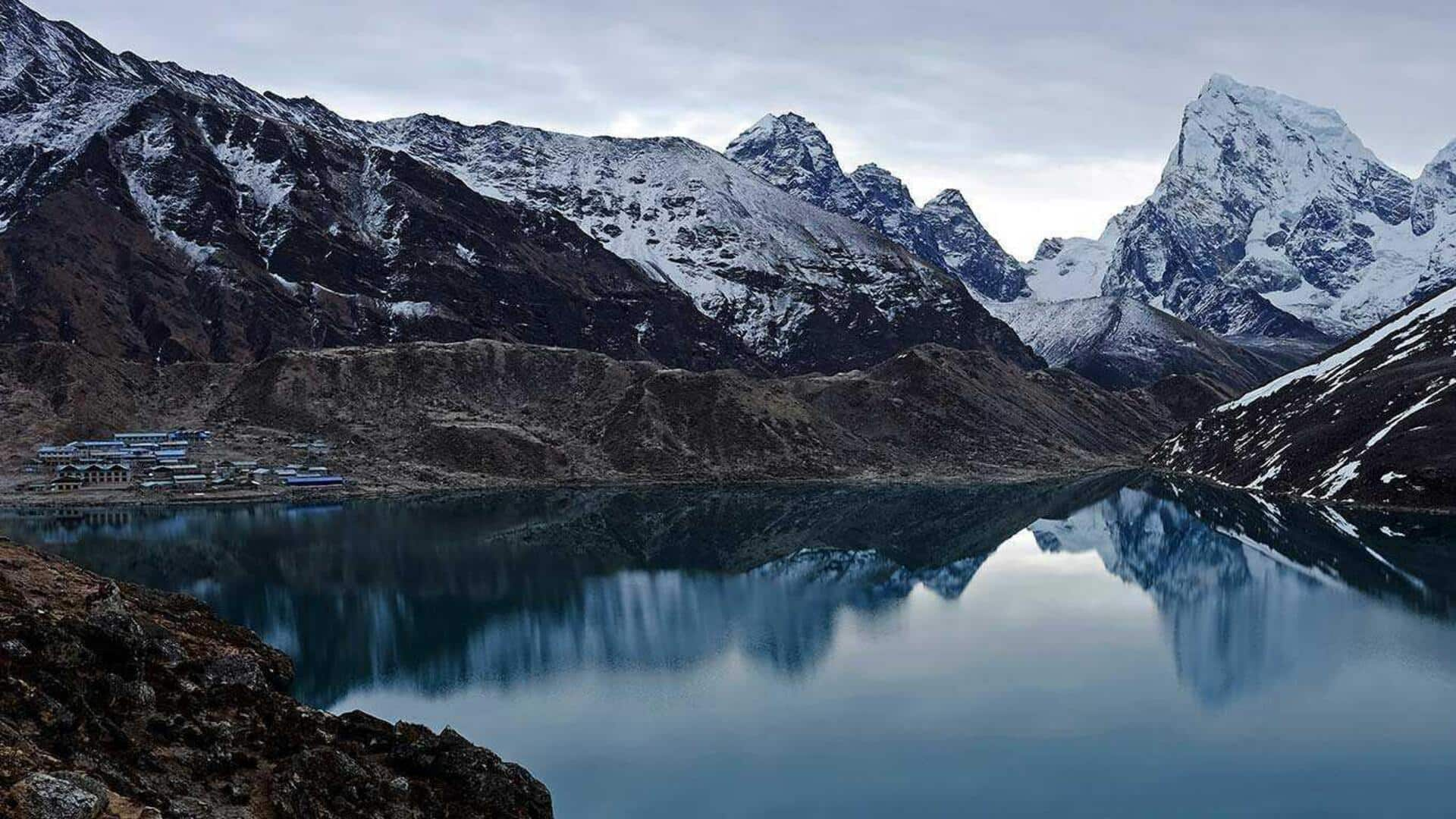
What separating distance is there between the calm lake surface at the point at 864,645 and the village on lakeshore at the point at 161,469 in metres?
11.8

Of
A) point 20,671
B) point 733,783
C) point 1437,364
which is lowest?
point 733,783

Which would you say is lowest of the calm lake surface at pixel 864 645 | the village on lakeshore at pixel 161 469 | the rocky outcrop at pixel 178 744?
the calm lake surface at pixel 864 645

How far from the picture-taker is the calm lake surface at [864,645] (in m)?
47.1

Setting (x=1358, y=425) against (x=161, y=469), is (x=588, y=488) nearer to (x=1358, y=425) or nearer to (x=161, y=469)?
(x=161, y=469)

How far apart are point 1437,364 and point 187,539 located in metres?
140

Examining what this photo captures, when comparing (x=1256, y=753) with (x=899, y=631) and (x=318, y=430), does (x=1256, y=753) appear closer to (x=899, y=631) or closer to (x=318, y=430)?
(x=899, y=631)

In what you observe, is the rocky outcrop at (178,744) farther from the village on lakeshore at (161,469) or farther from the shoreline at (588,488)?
the village on lakeshore at (161,469)

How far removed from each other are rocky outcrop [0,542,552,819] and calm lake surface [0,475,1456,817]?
6082mm

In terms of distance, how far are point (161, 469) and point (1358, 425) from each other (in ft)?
460

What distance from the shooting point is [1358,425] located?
141000mm

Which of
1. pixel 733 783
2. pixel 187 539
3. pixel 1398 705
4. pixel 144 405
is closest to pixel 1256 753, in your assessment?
pixel 1398 705

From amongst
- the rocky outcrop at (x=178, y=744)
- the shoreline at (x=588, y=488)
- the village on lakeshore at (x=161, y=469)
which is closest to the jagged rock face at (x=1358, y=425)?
the shoreline at (x=588, y=488)

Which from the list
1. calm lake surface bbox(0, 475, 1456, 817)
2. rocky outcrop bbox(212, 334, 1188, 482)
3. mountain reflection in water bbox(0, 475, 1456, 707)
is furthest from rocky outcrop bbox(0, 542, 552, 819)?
rocky outcrop bbox(212, 334, 1188, 482)

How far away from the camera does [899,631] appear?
7712 centimetres
